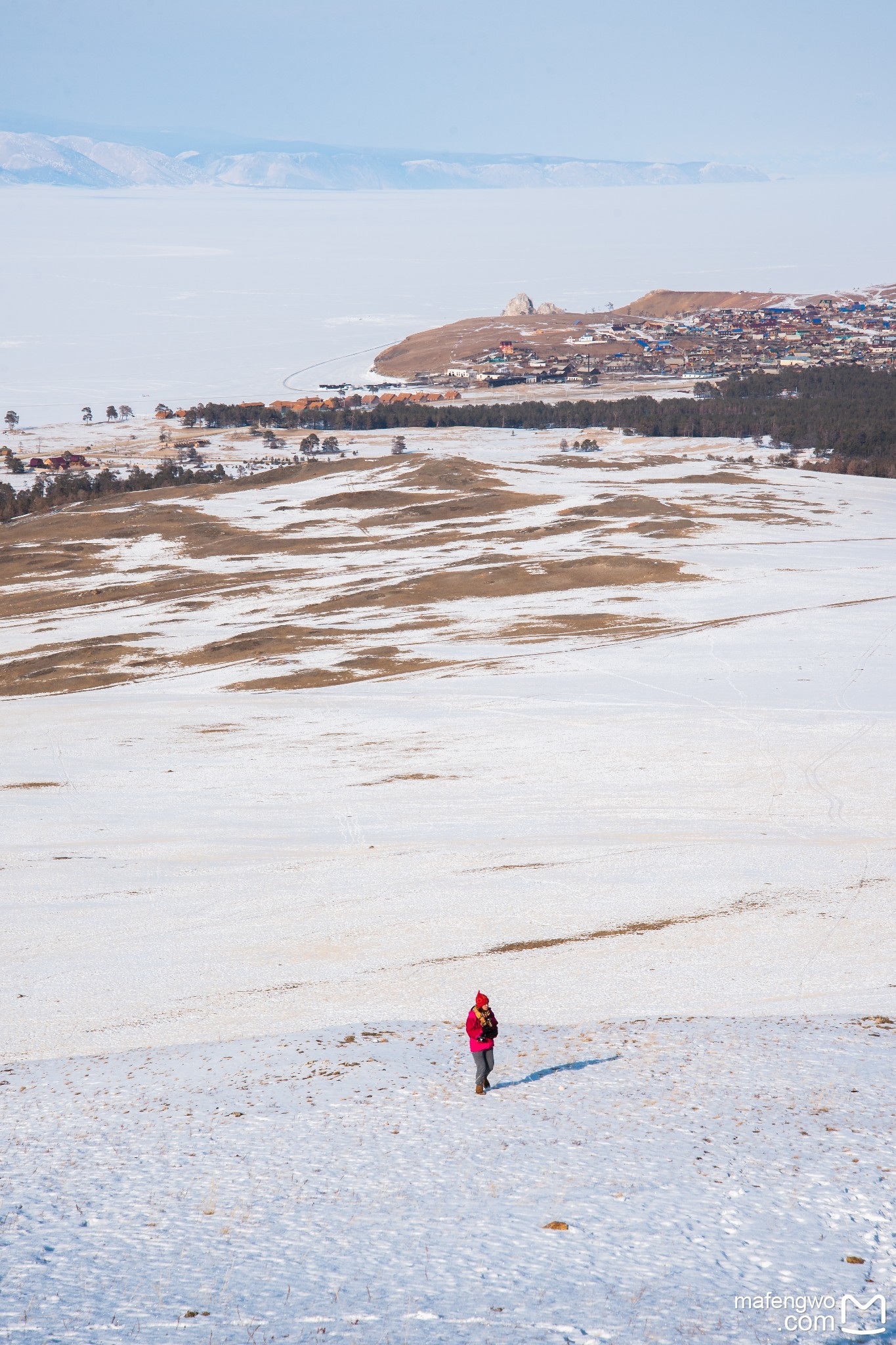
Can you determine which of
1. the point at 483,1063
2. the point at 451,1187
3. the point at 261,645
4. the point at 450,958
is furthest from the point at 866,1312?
the point at 261,645

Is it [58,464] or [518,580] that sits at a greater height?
[58,464]

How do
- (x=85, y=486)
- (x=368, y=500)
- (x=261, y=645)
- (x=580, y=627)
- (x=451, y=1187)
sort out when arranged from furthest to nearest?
1. (x=85, y=486)
2. (x=368, y=500)
3. (x=580, y=627)
4. (x=261, y=645)
5. (x=451, y=1187)

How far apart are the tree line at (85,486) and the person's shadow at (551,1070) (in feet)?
407

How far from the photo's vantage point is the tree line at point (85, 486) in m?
137

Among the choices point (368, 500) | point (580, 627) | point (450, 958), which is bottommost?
point (450, 958)

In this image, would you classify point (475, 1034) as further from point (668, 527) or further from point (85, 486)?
point (85, 486)

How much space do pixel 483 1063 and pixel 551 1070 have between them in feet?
7.27

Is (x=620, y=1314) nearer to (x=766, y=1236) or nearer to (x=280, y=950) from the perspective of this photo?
(x=766, y=1236)

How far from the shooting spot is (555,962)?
29.2m

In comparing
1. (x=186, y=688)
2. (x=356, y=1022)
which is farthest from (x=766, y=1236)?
(x=186, y=688)

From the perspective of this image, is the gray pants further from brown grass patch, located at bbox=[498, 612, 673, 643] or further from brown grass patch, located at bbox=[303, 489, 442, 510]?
brown grass patch, located at bbox=[303, 489, 442, 510]

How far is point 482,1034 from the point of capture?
66.6ft

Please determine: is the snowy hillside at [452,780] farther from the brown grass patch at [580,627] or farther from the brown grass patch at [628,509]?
the brown grass patch at [628,509]

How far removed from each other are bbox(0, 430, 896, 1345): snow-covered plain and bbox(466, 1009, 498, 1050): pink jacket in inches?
48.7
